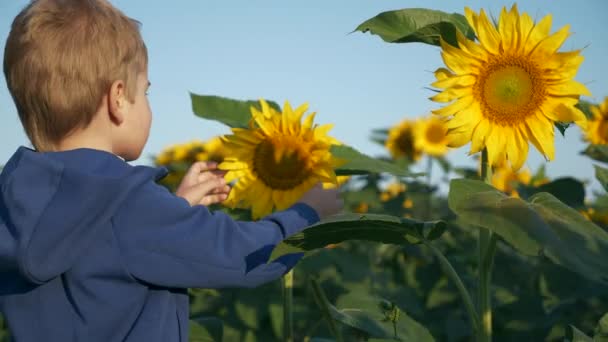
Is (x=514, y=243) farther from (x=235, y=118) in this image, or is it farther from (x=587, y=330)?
(x=587, y=330)

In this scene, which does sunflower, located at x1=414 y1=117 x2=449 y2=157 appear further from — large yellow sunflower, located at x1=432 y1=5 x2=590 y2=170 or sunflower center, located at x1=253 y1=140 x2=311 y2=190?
large yellow sunflower, located at x1=432 y1=5 x2=590 y2=170

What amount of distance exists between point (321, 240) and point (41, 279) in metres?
0.67

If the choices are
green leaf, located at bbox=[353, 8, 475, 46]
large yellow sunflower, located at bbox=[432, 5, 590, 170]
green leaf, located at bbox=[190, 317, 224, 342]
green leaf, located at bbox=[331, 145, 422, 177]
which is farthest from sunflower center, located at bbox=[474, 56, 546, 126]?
green leaf, located at bbox=[190, 317, 224, 342]

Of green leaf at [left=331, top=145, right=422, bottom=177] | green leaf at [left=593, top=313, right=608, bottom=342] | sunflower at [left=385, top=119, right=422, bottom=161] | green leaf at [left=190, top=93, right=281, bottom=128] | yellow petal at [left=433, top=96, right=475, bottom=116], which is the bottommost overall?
sunflower at [left=385, top=119, right=422, bottom=161]

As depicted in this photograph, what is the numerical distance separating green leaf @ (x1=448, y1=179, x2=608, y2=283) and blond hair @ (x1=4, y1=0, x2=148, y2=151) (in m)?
0.98

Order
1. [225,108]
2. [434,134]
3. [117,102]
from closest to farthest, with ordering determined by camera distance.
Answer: [117,102] → [225,108] → [434,134]

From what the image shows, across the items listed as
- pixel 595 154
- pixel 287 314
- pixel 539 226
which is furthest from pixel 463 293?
pixel 595 154

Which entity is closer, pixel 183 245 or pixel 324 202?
pixel 183 245

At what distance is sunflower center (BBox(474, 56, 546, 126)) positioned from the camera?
2.15 metres

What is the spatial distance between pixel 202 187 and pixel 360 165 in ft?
1.60

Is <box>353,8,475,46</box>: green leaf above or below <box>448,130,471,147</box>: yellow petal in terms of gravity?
above

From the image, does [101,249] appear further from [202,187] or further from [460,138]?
[460,138]

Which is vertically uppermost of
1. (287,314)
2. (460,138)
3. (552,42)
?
(552,42)

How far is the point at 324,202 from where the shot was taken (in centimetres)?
243
